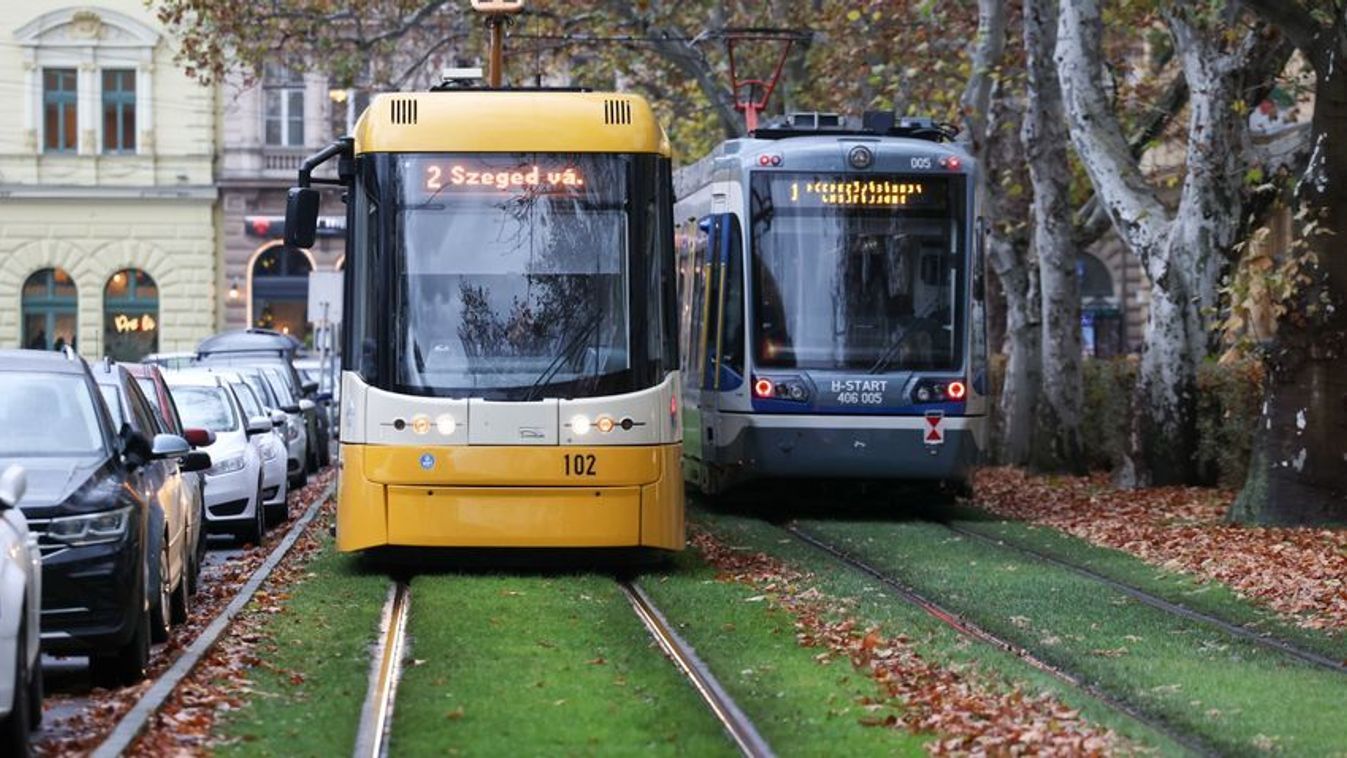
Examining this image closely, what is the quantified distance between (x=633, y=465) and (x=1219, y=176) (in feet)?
37.0

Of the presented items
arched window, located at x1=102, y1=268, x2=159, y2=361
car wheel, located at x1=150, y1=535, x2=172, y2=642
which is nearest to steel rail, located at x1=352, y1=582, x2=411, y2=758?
car wheel, located at x1=150, y1=535, x2=172, y2=642

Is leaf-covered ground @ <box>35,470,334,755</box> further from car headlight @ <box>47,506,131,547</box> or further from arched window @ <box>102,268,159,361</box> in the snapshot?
arched window @ <box>102,268,159,361</box>

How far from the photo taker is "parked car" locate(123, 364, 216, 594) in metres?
16.8

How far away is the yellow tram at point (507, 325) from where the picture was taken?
1783cm

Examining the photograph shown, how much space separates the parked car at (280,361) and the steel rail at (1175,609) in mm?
14629

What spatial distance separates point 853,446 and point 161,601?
423 inches

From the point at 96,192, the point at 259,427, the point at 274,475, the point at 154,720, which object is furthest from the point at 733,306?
the point at 96,192

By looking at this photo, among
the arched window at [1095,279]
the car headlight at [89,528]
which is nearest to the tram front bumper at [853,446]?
the car headlight at [89,528]

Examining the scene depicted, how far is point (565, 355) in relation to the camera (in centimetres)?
1806

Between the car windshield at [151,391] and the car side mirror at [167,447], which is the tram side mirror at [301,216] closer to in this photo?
Result: the car windshield at [151,391]

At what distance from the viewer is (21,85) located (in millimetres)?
66625

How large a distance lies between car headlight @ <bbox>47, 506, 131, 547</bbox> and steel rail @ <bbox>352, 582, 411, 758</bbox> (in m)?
1.38

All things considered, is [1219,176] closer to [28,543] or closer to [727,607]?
[727,607]

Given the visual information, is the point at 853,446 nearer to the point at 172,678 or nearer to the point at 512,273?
the point at 512,273
